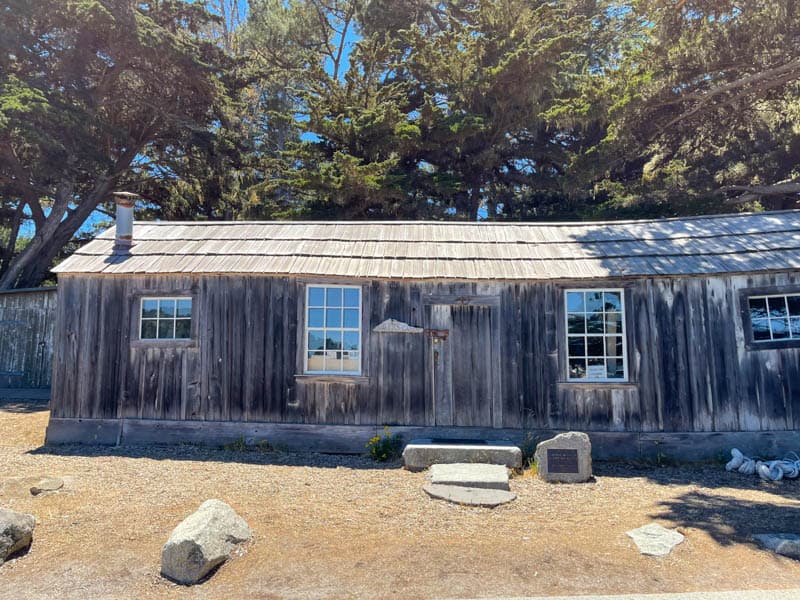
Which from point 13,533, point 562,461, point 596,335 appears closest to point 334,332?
point 562,461

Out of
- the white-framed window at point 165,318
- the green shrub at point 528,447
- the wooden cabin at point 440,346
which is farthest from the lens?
the white-framed window at point 165,318

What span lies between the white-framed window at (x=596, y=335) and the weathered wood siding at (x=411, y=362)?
0.14m

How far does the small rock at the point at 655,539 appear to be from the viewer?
5.09m

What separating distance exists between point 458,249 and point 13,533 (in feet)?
24.7

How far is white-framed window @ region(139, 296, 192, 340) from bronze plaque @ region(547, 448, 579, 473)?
20.9 feet

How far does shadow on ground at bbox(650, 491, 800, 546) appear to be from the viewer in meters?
5.59


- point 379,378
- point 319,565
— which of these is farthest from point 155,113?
point 319,565

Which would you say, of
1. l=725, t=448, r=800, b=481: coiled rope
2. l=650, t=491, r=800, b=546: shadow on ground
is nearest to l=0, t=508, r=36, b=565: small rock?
l=650, t=491, r=800, b=546: shadow on ground

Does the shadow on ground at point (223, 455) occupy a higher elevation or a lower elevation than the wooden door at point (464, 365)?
lower

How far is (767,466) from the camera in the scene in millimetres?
7723

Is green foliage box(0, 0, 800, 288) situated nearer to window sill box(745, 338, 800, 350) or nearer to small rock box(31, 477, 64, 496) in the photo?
window sill box(745, 338, 800, 350)

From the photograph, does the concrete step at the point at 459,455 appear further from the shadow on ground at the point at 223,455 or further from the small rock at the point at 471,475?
the shadow on ground at the point at 223,455

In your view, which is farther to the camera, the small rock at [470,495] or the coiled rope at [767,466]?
the coiled rope at [767,466]

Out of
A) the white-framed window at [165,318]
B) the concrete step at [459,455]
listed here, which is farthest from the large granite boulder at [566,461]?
the white-framed window at [165,318]
